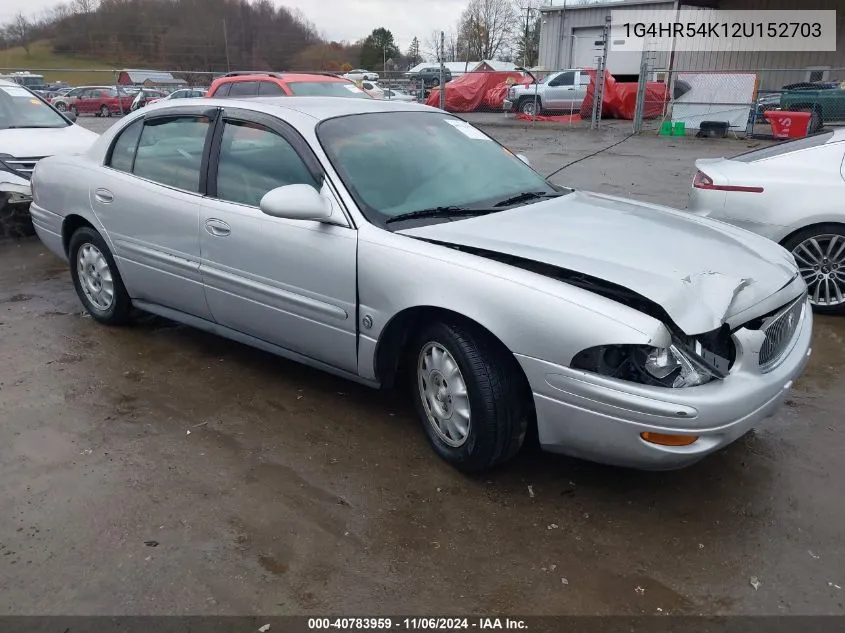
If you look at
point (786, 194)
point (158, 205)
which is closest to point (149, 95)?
point (158, 205)

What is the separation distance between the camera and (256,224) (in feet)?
11.8

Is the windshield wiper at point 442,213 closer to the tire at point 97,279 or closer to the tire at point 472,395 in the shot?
the tire at point 472,395

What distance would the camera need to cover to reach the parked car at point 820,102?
669 inches

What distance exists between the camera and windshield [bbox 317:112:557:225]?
11.2ft

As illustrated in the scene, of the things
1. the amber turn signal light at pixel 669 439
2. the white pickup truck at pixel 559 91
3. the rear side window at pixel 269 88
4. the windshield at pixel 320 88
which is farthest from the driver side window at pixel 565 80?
the amber turn signal light at pixel 669 439

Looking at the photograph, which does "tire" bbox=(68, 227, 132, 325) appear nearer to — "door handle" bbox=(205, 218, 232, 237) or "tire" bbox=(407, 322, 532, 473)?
"door handle" bbox=(205, 218, 232, 237)

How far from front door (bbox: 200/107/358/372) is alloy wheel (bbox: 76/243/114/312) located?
3.97 feet

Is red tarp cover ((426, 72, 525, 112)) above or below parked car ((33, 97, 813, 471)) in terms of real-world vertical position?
above

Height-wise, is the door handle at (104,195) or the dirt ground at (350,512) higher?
the door handle at (104,195)

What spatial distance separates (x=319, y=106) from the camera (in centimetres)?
389

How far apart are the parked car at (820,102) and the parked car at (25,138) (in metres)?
16.1

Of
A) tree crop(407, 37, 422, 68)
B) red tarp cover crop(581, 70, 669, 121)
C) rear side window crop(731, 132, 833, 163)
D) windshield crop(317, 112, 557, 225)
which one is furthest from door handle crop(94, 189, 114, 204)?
tree crop(407, 37, 422, 68)

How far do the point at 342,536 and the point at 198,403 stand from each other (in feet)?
4.87

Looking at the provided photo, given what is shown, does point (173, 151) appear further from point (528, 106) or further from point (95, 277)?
point (528, 106)
